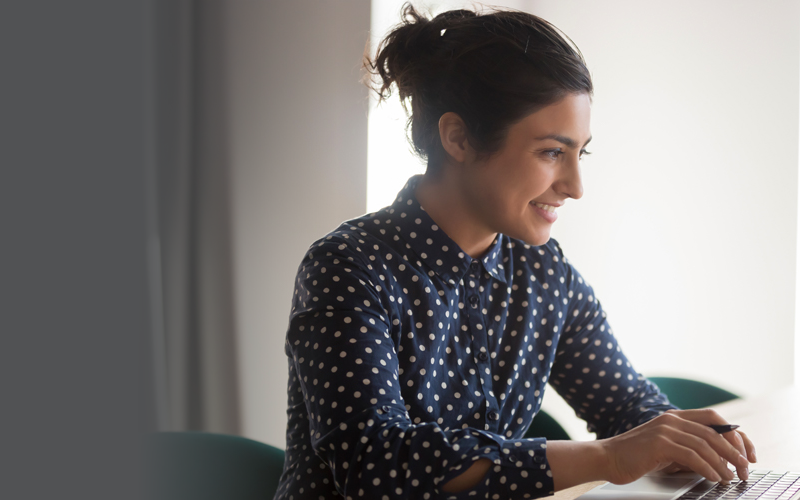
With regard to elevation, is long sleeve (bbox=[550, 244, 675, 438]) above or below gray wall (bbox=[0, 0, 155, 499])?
below

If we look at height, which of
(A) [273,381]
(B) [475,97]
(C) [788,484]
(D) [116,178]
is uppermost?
(B) [475,97]

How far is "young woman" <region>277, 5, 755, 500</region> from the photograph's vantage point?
85cm

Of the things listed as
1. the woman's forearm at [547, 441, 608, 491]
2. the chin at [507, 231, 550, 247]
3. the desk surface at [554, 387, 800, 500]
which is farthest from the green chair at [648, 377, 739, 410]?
the woman's forearm at [547, 441, 608, 491]

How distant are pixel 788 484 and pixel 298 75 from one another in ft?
5.38

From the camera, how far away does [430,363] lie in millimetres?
1102

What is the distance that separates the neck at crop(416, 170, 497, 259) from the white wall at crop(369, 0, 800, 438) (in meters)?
1.19

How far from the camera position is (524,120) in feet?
3.65

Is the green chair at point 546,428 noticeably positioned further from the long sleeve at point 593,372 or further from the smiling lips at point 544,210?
the smiling lips at point 544,210

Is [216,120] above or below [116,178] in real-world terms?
above

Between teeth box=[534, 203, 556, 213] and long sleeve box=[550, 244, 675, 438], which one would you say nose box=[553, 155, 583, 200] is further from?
long sleeve box=[550, 244, 675, 438]

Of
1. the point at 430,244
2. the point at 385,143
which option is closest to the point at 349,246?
the point at 430,244

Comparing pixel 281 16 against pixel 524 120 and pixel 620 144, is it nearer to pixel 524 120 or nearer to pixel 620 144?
pixel 524 120

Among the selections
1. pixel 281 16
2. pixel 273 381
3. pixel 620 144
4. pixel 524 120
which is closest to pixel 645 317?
pixel 620 144

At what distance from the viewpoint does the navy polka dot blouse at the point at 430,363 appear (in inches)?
33.5
